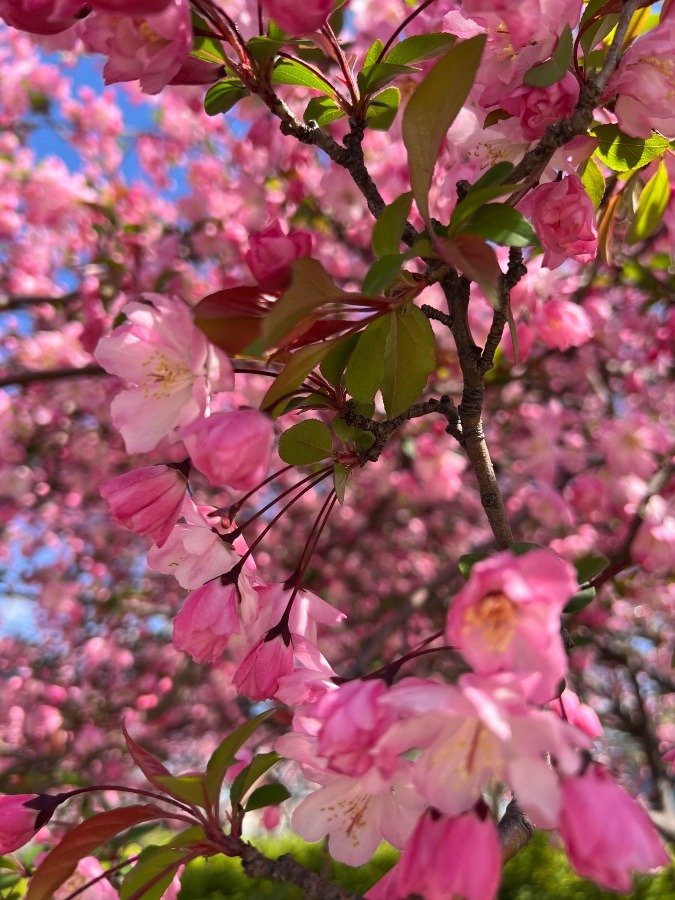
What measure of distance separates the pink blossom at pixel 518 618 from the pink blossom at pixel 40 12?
0.66 metres

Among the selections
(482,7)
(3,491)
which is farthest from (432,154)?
(3,491)

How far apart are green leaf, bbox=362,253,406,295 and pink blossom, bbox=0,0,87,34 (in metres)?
0.41

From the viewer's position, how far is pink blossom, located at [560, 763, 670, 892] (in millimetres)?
528

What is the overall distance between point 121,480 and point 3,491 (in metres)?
4.03

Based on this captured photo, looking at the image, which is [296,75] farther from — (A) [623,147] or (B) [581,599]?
(B) [581,599]

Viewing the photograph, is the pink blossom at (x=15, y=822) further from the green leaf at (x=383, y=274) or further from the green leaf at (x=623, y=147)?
the green leaf at (x=623, y=147)

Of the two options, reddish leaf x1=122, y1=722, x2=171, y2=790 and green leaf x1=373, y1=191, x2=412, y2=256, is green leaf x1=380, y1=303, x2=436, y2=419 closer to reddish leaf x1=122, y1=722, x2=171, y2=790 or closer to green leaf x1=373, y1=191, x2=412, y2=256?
green leaf x1=373, y1=191, x2=412, y2=256

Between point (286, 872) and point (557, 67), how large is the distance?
0.92 meters

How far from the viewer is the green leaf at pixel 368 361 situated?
803 mm

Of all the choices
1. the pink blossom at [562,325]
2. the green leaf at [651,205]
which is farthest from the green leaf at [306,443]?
the pink blossom at [562,325]

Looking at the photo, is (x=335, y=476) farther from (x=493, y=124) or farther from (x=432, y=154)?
(x=493, y=124)

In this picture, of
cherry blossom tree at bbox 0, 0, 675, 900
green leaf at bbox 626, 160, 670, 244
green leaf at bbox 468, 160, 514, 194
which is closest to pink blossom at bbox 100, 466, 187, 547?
cherry blossom tree at bbox 0, 0, 675, 900

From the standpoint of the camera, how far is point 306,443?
2.91 feet

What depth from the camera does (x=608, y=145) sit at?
37.2 inches
